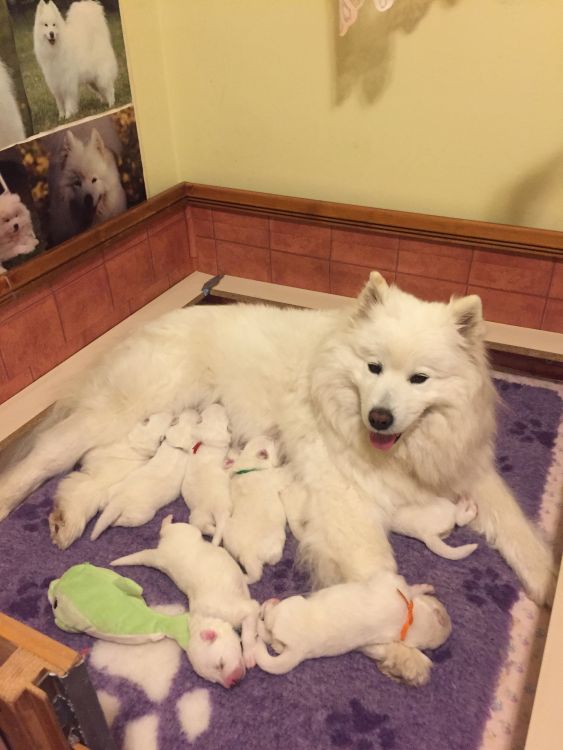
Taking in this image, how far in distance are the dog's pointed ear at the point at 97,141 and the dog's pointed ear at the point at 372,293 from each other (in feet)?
4.78

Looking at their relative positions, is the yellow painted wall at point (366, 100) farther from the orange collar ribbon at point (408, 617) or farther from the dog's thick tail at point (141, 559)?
the dog's thick tail at point (141, 559)

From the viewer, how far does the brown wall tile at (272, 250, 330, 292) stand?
2.92m

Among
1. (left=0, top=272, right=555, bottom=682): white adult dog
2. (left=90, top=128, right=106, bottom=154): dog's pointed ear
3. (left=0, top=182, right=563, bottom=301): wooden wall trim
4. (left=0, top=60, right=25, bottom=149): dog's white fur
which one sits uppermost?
(left=0, top=60, right=25, bottom=149): dog's white fur

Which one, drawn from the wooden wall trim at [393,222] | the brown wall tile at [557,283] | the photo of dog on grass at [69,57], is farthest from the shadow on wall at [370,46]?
the brown wall tile at [557,283]

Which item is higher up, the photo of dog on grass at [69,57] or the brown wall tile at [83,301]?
the photo of dog on grass at [69,57]

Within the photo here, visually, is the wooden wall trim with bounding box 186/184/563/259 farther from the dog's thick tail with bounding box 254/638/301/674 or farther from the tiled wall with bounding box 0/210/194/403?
the dog's thick tail with bounding box 254/638/301/674

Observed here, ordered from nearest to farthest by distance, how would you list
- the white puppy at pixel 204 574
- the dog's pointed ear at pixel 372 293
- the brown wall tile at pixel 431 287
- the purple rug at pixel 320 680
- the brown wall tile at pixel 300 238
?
1. the purple rug at pixel 320 680
2. the white puppy at pixel 204 574
3. the dog's pointed ear at pixel 372 293
4. the brown wall tile at pixel 431 287
5. the brown wall tile at pixel 300 238

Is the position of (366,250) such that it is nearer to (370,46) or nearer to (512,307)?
(512,307)

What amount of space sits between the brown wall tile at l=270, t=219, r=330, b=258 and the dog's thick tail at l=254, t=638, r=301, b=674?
6.07 ft

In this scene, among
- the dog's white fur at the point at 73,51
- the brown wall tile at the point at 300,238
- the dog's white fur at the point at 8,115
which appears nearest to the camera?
the dog's white fur at the point at 8,115

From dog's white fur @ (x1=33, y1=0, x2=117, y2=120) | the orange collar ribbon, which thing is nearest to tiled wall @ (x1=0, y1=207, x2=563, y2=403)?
dog's white fur @ (x1=33, y1=0, x2=117, y2=120)

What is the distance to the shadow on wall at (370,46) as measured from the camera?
2293mm

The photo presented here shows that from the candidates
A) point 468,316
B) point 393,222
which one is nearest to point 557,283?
point 393,222

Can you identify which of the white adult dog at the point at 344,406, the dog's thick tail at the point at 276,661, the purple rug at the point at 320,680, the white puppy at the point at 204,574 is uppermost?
the white adult dog at the point at 344,406
